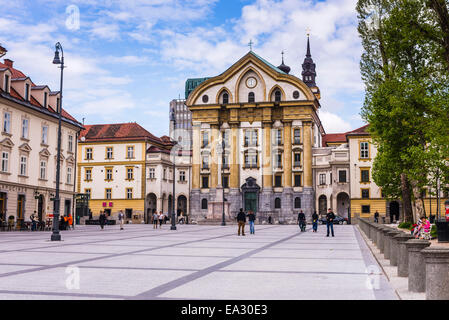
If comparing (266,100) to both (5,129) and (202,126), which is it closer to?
(202,126)

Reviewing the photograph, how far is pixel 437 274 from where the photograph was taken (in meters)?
7.59

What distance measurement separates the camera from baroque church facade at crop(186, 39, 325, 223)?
72375 mm

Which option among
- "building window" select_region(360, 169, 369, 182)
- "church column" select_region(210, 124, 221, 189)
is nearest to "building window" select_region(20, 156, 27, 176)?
"church column" select_region(210, 124, 221, 189)

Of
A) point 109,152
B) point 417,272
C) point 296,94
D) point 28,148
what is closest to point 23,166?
point 28,148

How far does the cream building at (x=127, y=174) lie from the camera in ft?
254

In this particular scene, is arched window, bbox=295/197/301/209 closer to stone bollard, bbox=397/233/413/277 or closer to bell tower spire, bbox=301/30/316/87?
bell tower spire, bbox=301/30/316/87

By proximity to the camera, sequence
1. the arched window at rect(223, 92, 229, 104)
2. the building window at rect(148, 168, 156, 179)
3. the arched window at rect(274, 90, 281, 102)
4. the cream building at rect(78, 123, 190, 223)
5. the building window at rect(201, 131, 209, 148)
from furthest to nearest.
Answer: the building window at rect(148, 168, 156, 179) → the cream building at rect(78, 123, 190, 223) → the arched window at rect(223, 92, 229, 104) → the building window at rect(201, 131, 209, 148) → the arched window at rect(274, 90, 281, 102)

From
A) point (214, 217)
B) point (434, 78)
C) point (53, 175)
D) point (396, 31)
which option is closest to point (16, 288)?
point (396, 31)

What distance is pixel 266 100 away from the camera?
245 ft

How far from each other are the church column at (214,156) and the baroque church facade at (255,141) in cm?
6

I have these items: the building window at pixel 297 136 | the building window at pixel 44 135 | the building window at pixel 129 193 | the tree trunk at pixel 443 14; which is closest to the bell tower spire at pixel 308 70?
the building window at pixel 297 136

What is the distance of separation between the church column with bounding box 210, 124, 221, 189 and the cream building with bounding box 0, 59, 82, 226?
2893 centimetres

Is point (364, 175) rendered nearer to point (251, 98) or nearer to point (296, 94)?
point (296, 94)
